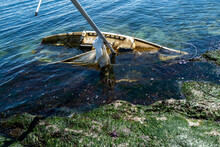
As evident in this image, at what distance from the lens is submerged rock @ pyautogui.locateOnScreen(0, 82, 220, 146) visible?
6574 millimetres

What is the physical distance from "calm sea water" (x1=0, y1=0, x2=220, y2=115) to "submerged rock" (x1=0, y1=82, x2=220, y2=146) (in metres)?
1.46

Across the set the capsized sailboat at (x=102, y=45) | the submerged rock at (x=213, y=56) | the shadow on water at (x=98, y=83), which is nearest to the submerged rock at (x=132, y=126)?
the shadow on water at (x=98, y=83)

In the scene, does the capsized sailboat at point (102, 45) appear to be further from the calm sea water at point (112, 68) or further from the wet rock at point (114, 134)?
the wet rock at point (114, 134)

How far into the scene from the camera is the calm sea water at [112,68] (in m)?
10.9

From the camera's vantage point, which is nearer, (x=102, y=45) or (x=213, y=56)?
(x=102, y=45)

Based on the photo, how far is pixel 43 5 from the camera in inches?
1260

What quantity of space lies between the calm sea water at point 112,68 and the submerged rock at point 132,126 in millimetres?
1464

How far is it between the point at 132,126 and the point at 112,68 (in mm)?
7312

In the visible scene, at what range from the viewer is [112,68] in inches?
546

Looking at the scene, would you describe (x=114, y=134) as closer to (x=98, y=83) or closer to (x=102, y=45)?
(x=98, y=83)

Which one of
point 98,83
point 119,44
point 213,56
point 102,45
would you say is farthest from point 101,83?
point 213,56

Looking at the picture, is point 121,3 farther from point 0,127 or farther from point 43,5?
point 0,127

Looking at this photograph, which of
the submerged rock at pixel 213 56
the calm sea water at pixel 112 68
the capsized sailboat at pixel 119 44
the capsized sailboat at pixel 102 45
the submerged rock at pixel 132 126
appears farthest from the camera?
the capsized sailboat at pixel 119 44

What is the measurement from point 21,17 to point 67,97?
82.9 feet
